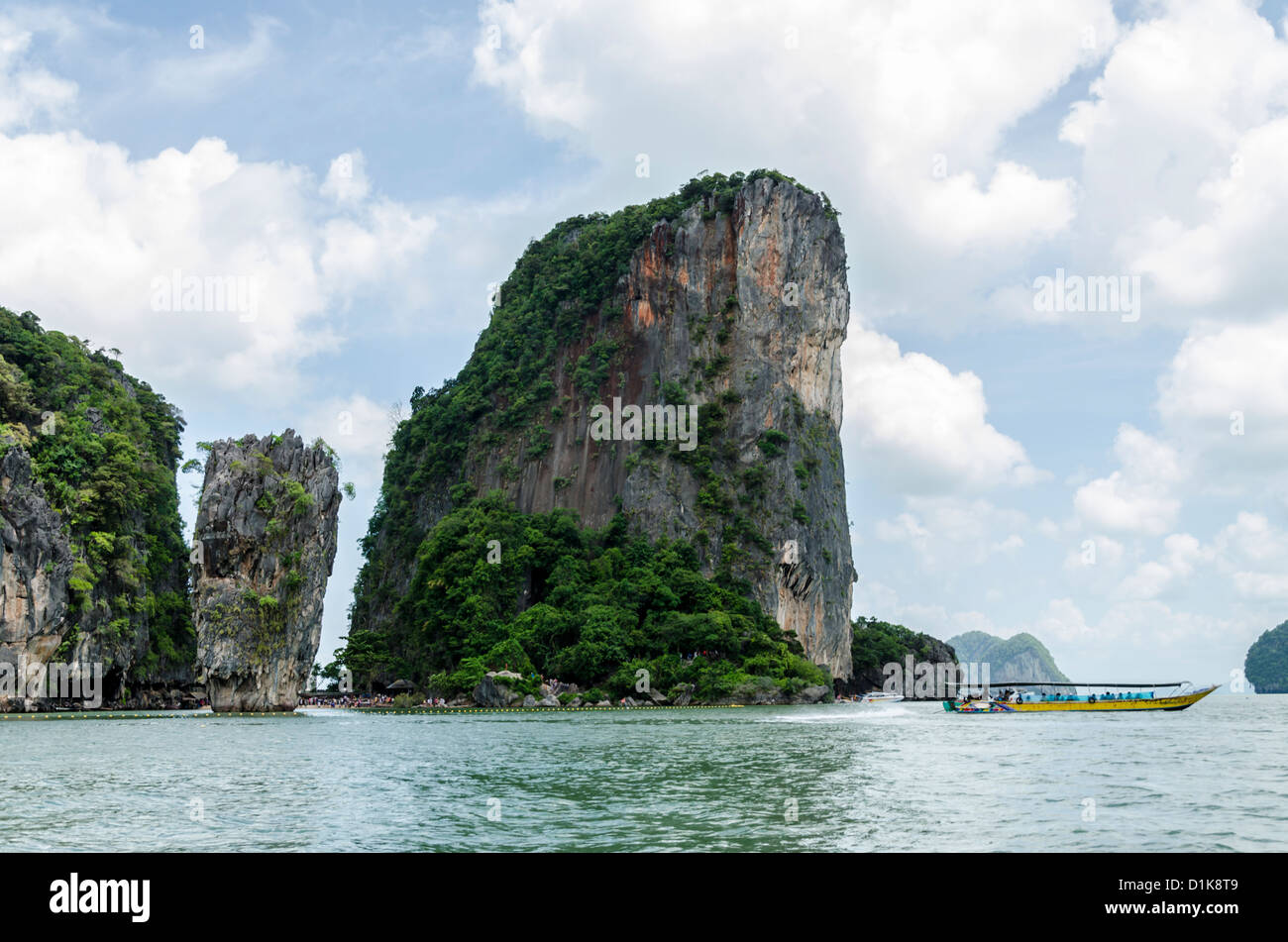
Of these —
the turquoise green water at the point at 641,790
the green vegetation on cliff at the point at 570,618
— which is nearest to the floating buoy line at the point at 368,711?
the green vegetation on cliff at the point at 570,618

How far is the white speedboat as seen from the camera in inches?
3783

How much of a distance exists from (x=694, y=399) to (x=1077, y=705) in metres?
40.7

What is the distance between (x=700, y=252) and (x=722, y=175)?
8533 millimetres

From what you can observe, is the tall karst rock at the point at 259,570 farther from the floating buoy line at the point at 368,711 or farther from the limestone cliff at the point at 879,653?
the limestone cliff at the point at 879,653

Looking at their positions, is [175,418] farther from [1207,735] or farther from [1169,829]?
[1169,829]

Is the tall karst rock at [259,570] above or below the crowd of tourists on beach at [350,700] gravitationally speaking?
above

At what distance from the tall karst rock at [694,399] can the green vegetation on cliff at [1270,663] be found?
90.5 metres

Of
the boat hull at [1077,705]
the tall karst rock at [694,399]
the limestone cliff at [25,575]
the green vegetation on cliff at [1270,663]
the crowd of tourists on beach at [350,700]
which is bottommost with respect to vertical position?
the green vegetation on cliff at [1270,663]

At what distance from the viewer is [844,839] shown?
586 inches

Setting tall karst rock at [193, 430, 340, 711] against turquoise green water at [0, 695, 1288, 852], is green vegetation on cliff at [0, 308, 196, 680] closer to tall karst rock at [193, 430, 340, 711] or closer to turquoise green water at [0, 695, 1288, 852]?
tall karst rock at [193, 430, 340, 711]

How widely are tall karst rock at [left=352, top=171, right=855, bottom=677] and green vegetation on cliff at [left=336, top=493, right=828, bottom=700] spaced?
466 centimetres

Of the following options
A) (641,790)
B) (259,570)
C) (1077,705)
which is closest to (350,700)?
(259,570)

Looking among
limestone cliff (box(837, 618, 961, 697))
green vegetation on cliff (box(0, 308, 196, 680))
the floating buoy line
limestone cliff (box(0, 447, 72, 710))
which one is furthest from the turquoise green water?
limestone cliff (box(837, 618, 961, 697))

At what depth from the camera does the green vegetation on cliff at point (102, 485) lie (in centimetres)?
5878
